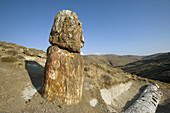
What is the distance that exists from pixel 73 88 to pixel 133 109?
538 centimetres

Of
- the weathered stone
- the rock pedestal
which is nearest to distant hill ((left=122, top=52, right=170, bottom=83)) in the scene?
the rock pedestal

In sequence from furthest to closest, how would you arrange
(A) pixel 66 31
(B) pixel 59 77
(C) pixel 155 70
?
(C) pixel 155 70 → (A) pixel 66 31 → (B) pixel 59 77

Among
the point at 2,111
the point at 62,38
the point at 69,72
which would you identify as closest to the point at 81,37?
the point at 62,38

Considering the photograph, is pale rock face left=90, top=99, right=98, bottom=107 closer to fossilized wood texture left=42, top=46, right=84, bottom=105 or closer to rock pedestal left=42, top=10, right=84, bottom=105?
rock pedestal left=42, top=10, right=84, bottom=105

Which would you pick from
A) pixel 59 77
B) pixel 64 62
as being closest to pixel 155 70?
pixel 64 62

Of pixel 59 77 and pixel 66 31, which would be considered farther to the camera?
pixel 66 31

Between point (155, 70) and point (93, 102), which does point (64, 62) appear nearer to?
point (93, 102)

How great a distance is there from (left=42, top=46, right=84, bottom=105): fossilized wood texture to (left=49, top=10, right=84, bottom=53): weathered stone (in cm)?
41

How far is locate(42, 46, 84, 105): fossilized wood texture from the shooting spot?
476 centimetres

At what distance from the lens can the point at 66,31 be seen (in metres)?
5.04

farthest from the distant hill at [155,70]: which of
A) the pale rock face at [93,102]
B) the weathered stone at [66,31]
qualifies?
the weathered stone at [66,31]

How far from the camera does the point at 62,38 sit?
5.00m

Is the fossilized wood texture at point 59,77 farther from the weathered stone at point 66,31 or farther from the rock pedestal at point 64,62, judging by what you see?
the weathered stone at point 66,31

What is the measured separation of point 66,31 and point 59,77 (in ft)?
8.54
